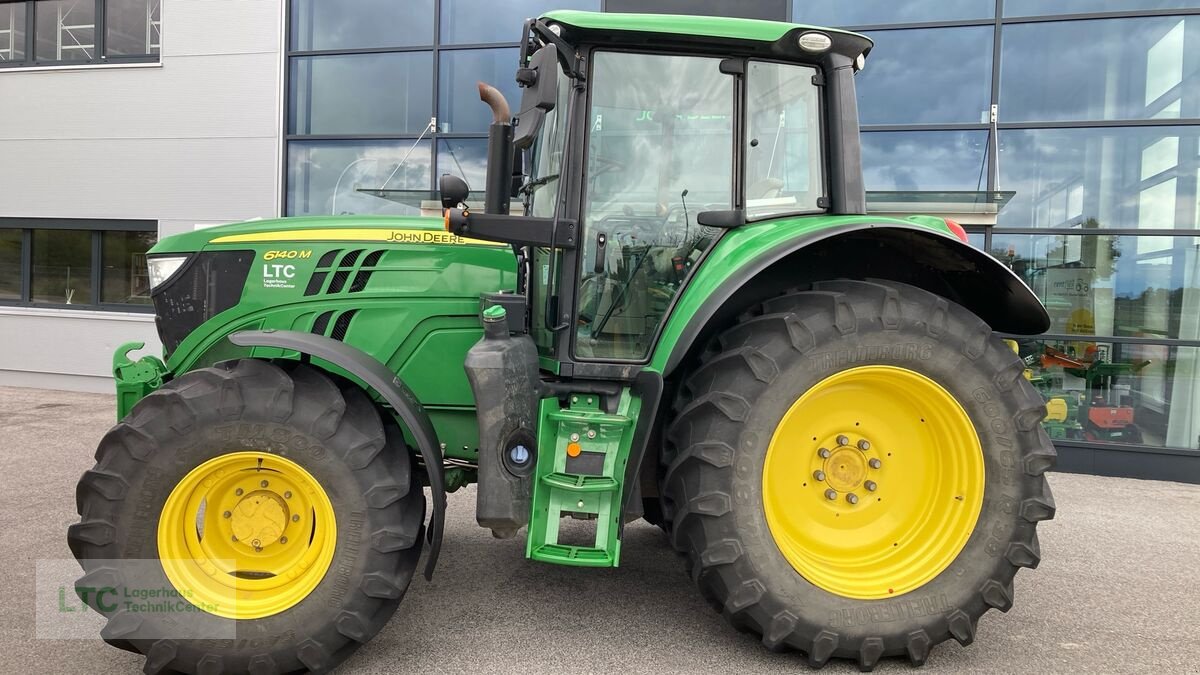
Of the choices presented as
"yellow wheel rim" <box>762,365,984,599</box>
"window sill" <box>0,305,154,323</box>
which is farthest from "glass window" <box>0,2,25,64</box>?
"yellow wheel rim" <box>762,365,984,599</box>

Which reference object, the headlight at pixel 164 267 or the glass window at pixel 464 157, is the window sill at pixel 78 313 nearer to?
the glass window at pixel 464 157

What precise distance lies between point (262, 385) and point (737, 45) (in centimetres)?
207

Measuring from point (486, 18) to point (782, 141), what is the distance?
5.85 meters

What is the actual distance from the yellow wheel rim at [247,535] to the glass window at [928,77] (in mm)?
6302

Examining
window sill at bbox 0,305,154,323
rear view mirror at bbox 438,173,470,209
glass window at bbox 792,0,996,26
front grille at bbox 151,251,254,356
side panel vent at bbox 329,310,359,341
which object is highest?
glass window at bbox 792,0,996,26

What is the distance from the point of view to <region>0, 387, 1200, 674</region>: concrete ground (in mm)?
2545

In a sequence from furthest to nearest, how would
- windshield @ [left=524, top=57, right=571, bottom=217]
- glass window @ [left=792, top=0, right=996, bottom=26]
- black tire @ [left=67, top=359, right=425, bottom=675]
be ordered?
glass window @ [left=792, top=0, right=996, bottom=26] < windshield @ [left=524, top=57, right=571, bottom=217] < black tire @ [left=67, top=359, right=425, bottom=675]

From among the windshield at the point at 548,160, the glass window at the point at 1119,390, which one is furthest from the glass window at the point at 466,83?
the glass window at the point at 1119,390

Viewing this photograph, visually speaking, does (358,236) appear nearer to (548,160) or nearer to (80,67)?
(548,160)

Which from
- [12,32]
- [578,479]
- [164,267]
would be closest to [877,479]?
[578,479]

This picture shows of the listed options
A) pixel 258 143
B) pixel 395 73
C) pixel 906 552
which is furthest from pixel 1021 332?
pixel 258 143

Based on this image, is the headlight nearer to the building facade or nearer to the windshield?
the windshield

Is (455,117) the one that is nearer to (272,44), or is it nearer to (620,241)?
(272,44)

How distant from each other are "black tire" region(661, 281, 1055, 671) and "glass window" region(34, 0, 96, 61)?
9.52 metres
